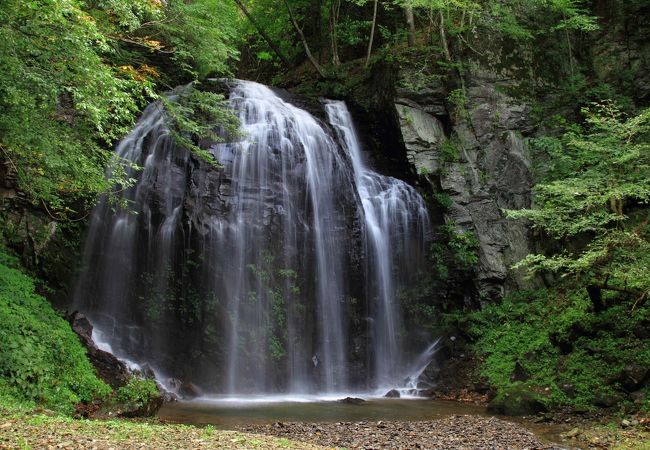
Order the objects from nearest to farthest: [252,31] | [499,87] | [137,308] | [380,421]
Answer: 1. [380,421]
2. [137,308]
3. [499,87]
4. [252,31]

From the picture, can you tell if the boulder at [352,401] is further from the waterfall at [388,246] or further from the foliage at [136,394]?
the foliage at [136,394]

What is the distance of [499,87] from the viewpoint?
1864cm

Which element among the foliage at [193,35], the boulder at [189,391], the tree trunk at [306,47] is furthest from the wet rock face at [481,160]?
the boulder at [189,391]

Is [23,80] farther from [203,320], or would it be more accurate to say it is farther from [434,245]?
[434,245]

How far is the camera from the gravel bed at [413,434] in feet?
26.8

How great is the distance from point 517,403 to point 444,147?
9.64 metres

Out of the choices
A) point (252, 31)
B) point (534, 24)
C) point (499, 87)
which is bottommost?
point (499, 87)

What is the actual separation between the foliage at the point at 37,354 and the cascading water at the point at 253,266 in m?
2.55

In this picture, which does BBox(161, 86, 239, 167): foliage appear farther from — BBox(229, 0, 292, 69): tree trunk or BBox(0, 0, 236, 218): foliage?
BBox(229, 0, 292, 69): tree trunk

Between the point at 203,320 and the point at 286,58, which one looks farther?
the point at 286,58

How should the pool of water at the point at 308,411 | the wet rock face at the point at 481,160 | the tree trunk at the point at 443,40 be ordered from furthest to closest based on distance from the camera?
the tree trunk at the point at 443,40
the wet rock face at the point at 481,160
the pool of water at the point at 308,411

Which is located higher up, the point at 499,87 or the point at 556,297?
the point at 499,87

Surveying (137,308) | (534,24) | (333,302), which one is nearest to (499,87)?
(534,24)

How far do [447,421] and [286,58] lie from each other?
1996 cm
